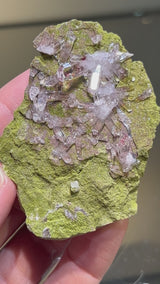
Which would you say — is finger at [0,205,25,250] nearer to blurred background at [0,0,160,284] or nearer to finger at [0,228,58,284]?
finger at [0,228,58,284]

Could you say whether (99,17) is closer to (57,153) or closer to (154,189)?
(154,189)

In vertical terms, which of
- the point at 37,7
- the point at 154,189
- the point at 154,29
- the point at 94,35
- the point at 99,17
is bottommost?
the point at 154,189

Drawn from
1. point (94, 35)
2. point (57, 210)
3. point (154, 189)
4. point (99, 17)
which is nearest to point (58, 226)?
point (57, 210)

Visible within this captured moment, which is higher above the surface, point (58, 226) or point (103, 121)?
point (103, 121)

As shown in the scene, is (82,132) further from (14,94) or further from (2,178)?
(14,94)

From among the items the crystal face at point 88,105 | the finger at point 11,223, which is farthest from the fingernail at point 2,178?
the finger at point 11,223

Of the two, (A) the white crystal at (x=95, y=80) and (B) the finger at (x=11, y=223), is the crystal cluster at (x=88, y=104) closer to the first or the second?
(A) the white crystal at (x=95, y=80)

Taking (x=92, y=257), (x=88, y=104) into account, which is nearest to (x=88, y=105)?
(x=88, y=104)

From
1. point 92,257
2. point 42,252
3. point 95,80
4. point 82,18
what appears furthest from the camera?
point 82,18
